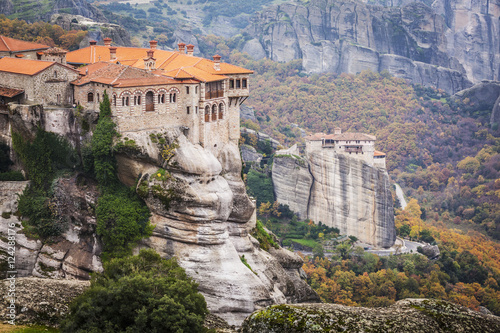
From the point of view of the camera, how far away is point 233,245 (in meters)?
44.6

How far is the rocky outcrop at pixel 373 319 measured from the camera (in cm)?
2423

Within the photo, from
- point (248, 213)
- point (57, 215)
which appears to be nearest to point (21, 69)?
point (57, 215)

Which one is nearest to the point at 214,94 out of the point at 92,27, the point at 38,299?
the point at 38,299

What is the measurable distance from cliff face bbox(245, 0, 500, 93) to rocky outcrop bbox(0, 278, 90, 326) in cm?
14717

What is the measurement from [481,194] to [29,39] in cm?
7826

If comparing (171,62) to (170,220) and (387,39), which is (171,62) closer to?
(170,220)

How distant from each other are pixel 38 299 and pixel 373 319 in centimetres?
1818

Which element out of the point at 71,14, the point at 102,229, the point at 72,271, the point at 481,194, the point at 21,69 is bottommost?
the point at 481,194

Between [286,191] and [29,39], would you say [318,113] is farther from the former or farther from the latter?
[29,39]

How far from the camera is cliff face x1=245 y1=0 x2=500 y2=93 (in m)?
174

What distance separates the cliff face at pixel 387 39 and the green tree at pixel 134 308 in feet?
488

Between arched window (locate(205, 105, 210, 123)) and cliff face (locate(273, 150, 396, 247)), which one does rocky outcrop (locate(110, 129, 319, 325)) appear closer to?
arched window (locate(205, 105, 210, 123))

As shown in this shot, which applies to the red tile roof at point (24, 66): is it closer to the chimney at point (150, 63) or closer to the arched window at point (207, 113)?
the chimney at point (150, 63)

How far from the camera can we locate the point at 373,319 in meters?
25.1
